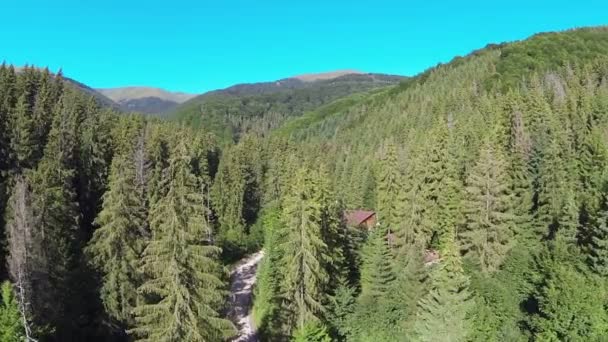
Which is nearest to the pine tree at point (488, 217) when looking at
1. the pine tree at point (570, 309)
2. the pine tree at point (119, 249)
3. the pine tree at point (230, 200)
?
the pine tree at point (570, 309)

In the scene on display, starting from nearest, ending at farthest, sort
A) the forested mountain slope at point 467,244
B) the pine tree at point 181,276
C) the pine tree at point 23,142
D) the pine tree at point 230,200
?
the pine tree at point 181,276 → the forested mountain slope at point 467,244 → the pine tree at point 23,142 → the pine tree at point 230,200

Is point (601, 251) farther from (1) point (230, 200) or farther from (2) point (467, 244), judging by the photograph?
(1) point (230, 200)

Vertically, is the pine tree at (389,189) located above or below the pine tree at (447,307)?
above

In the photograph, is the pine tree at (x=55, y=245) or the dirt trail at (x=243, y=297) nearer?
the pine tree at (x=55, y=245)

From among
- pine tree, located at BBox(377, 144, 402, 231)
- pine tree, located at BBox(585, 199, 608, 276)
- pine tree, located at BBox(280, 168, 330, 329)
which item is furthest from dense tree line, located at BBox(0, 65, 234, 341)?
pine tree, located at BBox(585, 199, 608, 276)

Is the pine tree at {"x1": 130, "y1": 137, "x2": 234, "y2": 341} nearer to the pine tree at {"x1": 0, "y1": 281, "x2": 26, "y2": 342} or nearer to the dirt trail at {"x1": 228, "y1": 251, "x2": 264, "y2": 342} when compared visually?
the pine tree at {"x1": 0, "y1": 281, "x2": 26, "y2": 342}

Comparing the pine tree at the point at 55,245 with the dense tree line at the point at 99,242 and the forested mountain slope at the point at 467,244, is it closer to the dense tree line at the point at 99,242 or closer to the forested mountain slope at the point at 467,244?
the dense tree line at the point at 99,242
